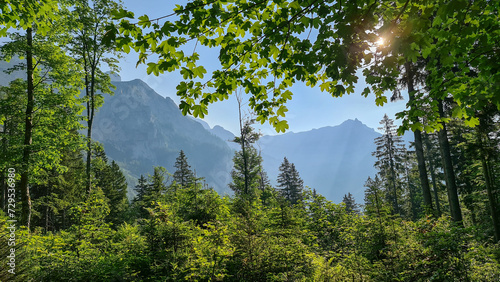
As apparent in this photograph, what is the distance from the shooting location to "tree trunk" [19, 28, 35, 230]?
8344mm

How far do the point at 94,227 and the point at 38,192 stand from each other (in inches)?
987

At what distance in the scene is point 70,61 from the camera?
9977 mm

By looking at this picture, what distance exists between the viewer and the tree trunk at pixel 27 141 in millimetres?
8344

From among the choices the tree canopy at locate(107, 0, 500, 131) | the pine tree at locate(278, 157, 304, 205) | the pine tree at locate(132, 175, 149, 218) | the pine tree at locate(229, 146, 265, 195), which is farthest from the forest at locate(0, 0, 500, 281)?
the pine tree at locate(278, 157, 304, 205)

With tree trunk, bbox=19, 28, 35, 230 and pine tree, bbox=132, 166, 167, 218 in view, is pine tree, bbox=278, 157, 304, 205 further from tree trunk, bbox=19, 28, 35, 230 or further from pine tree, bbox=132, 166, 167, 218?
tree trunk, bbox=19, 28, 35, 230

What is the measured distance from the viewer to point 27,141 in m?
8.67

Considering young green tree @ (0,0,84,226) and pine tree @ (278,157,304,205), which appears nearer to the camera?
young green tree @ (0,0,84,226)

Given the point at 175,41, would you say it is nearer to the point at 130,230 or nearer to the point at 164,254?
the point at 164,254

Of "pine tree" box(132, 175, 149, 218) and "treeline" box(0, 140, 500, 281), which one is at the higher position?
"pine tree" box(132, 175, 149, 218)

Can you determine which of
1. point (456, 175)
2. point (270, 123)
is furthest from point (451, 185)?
point (456, 175)

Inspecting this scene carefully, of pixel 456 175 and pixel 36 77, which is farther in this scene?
pixel 456 175

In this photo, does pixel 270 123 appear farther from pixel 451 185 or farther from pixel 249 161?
pixel 249 161

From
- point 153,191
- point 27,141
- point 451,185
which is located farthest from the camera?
point 153,191

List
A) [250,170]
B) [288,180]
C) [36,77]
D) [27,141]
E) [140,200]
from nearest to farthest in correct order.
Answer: [27,141] < [36,77] < [250,170] < [140,200] < [288,180]
